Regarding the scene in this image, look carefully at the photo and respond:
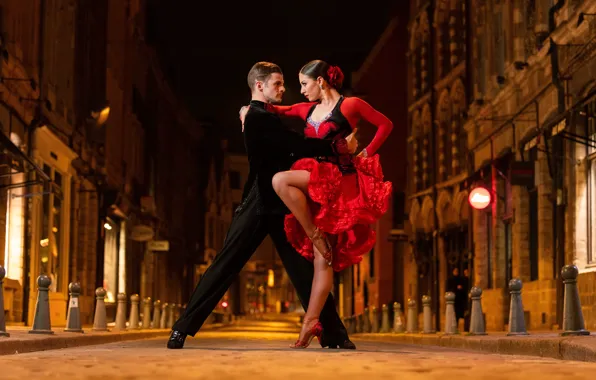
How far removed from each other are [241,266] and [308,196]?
0.75 m

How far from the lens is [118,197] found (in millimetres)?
36438

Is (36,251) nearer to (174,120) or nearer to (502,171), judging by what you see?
(502,171)

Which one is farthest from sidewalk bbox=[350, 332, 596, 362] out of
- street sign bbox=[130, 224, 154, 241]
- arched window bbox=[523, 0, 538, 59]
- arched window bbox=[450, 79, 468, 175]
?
street sign bbox=[130, 224, 154, 241]

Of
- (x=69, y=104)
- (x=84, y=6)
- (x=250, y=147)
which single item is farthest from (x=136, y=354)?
(x=84, y=6)

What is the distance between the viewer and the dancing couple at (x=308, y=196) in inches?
323

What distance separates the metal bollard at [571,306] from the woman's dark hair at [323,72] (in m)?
3.58

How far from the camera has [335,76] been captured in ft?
28.2

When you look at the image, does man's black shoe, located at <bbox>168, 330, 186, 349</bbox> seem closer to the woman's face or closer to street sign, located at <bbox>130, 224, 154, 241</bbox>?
the woman's face

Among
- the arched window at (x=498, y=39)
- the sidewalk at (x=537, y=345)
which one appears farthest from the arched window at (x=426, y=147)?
the sidewalk at (x=537, y=345)

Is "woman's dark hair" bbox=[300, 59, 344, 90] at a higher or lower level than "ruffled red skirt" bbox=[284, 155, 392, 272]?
higher

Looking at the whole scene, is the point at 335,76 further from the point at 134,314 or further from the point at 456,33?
the point at 456,33

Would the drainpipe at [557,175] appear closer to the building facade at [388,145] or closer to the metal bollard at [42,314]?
the metal bollard at [42,314]

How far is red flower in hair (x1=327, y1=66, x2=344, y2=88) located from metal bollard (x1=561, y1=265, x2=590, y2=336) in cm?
355

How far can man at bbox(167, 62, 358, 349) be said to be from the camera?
8.27 meters
